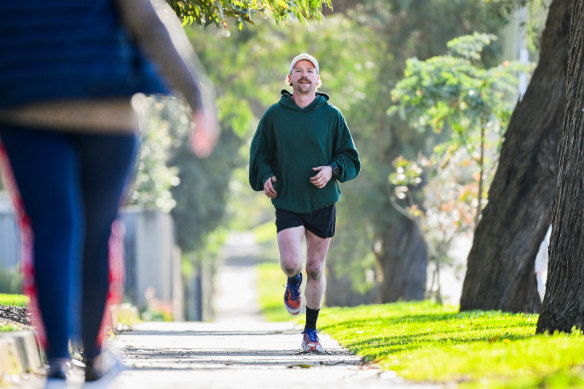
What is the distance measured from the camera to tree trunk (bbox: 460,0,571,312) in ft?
36.1

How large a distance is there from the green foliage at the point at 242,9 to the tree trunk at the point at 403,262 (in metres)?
11.7

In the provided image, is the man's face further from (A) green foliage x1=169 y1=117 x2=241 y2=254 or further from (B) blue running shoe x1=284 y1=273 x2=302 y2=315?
(A) green foliage x1=169 y1=117 x2=241 y2=254

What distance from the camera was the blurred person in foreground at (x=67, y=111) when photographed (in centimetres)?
394

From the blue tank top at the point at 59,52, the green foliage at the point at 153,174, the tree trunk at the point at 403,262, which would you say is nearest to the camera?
the blue tank top at the point at 59,52

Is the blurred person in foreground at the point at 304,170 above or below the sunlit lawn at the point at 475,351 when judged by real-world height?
above

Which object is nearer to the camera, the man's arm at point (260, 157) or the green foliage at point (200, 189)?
the man's arm at point (260, 157)

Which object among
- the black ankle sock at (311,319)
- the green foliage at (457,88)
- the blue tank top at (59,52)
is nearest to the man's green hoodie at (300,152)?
the black ankle sock at (311,319)

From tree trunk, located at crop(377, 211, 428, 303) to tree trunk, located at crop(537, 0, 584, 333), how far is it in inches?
526

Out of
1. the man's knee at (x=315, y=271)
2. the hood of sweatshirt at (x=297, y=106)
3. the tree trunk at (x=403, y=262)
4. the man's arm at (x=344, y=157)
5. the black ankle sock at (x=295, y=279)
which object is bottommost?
the tree trunk at (x=403, y=262)

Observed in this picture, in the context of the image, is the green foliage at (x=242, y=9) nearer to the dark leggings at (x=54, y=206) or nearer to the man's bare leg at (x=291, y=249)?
the man's bare leg at (x=291, y=249)

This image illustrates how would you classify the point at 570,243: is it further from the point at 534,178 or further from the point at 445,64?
the point at 445,64

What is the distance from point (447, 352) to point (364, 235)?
1572cm

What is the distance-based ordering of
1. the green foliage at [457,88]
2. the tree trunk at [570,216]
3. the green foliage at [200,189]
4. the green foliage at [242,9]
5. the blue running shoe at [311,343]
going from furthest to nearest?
1. the green foliage at [200,189]
2. the green foliage at [457,88]
3. the green foliage at [242,9]
4. the blue running shoe at [311,343]
5. the tree trunk at [570,216]

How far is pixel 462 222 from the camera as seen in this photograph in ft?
55.1
